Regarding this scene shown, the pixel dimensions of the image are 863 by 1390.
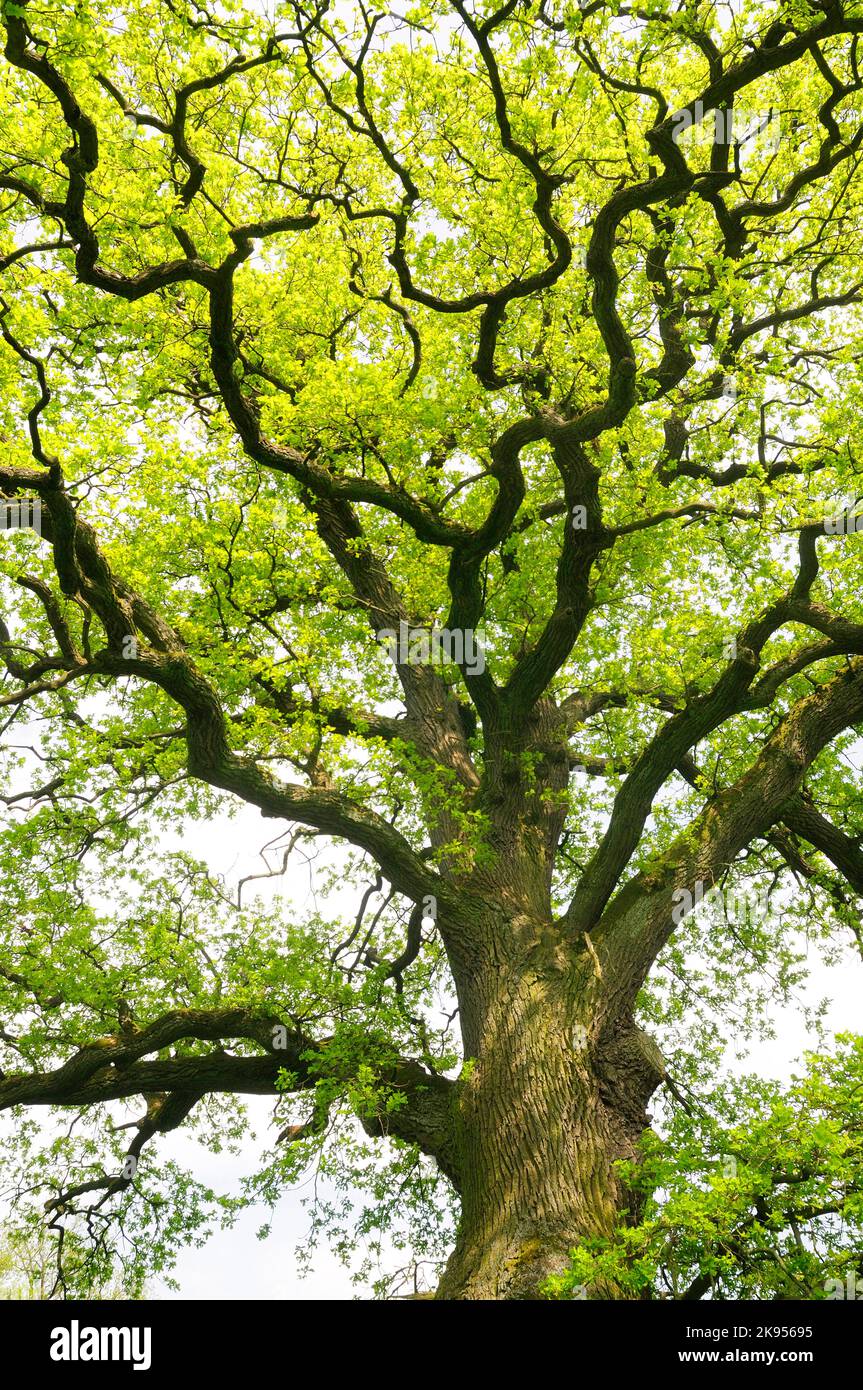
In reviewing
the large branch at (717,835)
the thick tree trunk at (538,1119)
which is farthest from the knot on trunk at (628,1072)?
the large branch at (717,835)

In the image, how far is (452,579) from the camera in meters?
8.78

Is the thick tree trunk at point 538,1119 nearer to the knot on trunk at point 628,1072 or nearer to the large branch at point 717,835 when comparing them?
the knot on trunk at point 628,1072

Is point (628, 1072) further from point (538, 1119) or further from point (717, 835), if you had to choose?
point (717, 835)

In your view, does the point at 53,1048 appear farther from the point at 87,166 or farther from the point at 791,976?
the point at 791,976

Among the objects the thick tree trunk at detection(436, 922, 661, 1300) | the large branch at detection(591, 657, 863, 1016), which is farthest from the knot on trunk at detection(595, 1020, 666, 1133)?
the large branch at detection(591, 657, 863, 1016)

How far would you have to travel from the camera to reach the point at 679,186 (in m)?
6.74

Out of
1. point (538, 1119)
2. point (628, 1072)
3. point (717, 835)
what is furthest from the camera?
point (717, 835)

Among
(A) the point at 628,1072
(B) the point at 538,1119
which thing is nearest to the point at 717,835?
(A) the point at 628,1072

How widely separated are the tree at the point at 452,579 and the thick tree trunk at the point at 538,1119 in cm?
4

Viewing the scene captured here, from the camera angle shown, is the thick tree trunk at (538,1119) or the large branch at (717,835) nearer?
the thick tree trunk at (538,1119)

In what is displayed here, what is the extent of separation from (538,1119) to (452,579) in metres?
4.53

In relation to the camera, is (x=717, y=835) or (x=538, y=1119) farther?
(x=717, y=835)

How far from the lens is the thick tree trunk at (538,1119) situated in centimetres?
661
